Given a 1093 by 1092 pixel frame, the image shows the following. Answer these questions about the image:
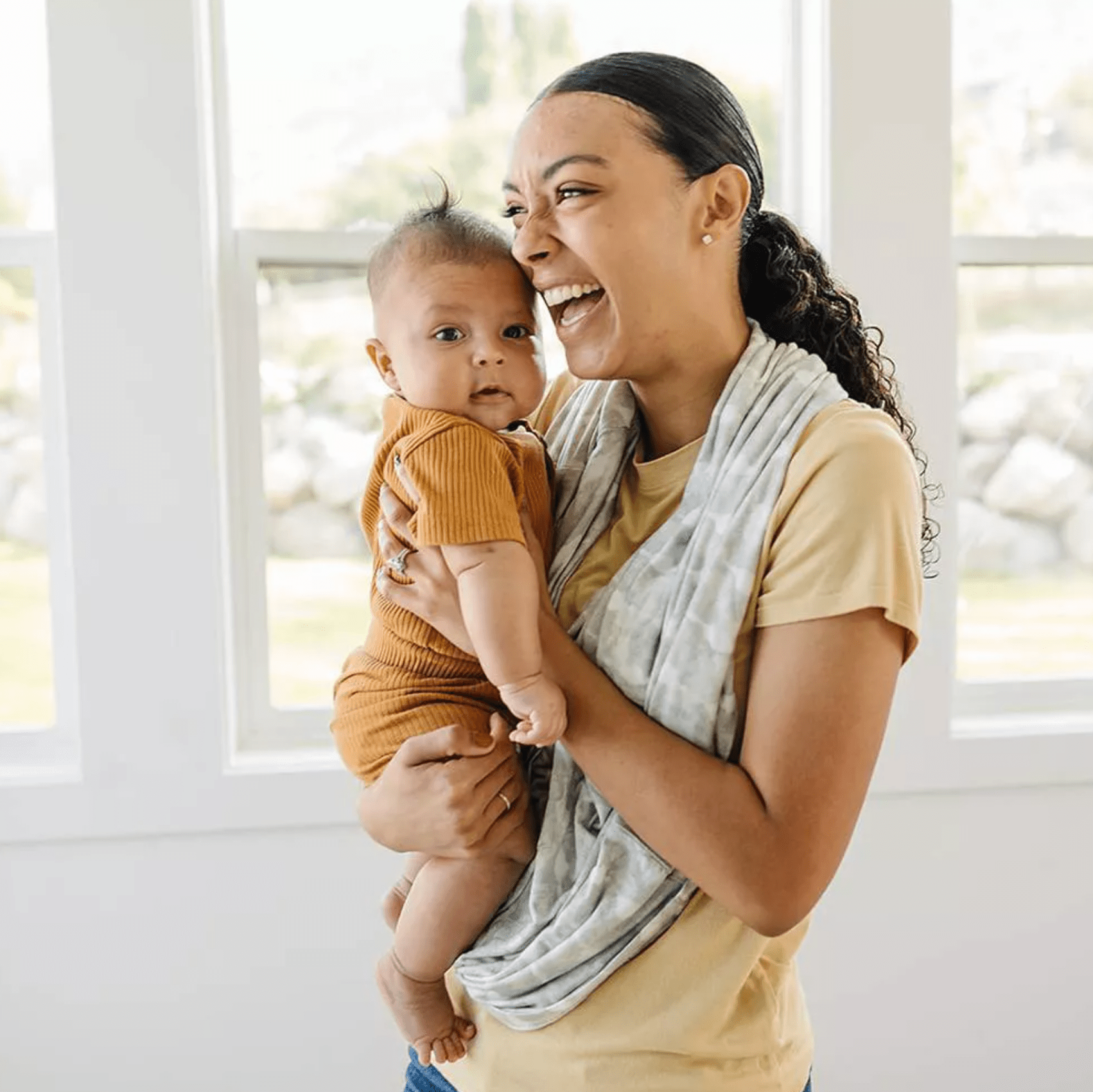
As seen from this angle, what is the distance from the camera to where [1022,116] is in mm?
2430

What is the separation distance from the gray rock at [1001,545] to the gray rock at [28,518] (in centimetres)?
176

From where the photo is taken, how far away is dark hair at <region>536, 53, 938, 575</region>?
122 cm

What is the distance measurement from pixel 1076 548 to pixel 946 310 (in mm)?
646

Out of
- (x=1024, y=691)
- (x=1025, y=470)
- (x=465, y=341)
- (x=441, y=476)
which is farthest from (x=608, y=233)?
(x=1024, y=691)

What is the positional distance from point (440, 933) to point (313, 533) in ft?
3.89

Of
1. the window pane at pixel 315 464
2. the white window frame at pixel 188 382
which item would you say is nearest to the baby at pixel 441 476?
the white window frame at pixel 188 382

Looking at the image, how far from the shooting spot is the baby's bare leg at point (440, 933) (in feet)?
4.10

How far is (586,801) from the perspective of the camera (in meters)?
1.21

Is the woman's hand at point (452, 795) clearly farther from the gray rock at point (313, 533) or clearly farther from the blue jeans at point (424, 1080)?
the gray rock at point (313, 533)

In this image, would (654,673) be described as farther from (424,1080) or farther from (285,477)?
(285,477)

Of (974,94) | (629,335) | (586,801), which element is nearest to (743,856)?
(586,801)

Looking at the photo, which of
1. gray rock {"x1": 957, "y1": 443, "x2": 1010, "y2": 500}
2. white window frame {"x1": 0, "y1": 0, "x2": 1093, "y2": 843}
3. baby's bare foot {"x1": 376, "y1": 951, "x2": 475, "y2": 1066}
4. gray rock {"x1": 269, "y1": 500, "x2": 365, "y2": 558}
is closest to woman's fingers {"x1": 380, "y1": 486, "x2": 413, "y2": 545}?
baby's bare foot {"x1": 376, "y1": 951, "x2": 475, "y2": 1066}

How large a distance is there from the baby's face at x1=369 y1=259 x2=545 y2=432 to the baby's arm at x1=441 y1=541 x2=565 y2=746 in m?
0.20

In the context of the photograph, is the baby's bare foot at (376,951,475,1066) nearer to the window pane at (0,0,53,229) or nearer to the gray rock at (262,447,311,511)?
the gray rock at (262,447,311,511)
